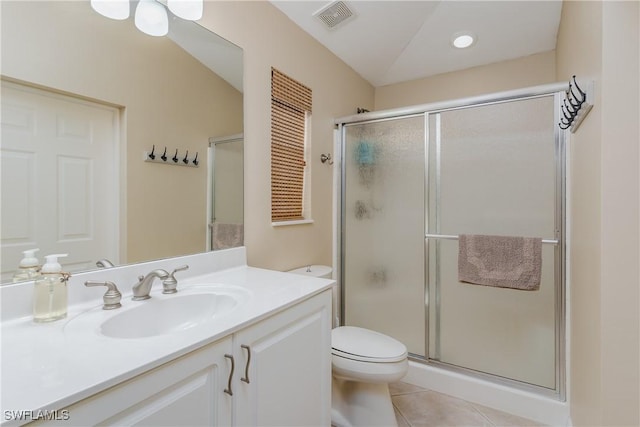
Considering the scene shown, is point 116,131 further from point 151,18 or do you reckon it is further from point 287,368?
point 287,368

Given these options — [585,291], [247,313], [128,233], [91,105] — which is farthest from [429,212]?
[91,105]

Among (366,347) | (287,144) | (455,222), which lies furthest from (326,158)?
(366,347)

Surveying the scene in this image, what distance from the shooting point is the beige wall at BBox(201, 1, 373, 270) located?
1625 mm

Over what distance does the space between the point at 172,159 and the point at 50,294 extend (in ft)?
2.16

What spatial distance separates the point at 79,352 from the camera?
2.22 ft

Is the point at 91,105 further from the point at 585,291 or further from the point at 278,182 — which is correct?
the point at 585,291

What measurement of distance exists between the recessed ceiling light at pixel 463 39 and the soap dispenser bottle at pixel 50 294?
8.85 ft

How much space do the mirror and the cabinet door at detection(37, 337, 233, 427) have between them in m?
0.59

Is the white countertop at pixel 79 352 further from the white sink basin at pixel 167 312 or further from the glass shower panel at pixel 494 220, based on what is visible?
the glass shower panel at pixel 494 220

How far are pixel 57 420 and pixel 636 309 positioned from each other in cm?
141

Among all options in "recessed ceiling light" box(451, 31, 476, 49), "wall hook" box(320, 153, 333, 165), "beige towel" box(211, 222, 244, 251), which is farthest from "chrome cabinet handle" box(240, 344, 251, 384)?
"recessed ceiling light" box(451, 31, 476, 49)

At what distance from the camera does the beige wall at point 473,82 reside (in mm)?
2342

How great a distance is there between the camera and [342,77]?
2428mm

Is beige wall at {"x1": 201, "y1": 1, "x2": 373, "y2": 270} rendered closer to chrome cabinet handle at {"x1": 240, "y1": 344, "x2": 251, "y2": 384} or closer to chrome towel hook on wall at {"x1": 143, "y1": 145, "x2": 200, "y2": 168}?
chrome towel hook on wall at {"x1": 143, "y1": 145, "x2": 200, "y2": 168}
